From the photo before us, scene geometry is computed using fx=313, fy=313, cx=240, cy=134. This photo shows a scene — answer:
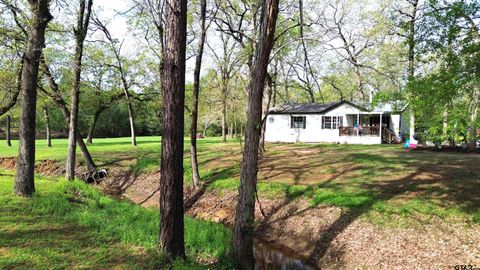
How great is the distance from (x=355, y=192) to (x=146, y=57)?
70.1 ft

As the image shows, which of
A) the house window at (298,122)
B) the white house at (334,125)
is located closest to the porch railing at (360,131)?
the white house at (334,125)

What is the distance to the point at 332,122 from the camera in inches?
1110

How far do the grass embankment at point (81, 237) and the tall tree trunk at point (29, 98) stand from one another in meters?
0.44

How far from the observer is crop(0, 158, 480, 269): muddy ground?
22.3ft

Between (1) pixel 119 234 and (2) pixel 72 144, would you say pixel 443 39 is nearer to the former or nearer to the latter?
(1) pixel 119 234

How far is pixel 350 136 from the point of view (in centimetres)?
2692

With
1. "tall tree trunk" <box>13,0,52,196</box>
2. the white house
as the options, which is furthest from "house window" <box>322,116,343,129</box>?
"tall tree trunk" <box>13,0,52,196</box>

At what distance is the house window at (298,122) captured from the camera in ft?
96.5

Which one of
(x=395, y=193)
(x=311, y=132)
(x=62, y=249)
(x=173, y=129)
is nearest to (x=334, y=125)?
(x=311, y=132)

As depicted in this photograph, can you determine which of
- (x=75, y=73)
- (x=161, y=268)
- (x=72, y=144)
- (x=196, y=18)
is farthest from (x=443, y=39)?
(x=72, y=144)

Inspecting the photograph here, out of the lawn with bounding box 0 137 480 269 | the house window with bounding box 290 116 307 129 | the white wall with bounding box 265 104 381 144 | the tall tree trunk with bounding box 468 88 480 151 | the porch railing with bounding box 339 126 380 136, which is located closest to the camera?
the lawn with bounding box 0 137 480 269

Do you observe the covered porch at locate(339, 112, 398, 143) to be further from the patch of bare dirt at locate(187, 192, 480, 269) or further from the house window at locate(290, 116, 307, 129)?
the patch of bare dirt at locate(187, 192, 480, 269)

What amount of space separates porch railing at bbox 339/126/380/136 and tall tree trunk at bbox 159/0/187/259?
78.9 feet

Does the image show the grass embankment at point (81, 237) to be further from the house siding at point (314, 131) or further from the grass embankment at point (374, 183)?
the house siding at point (314, 131)
